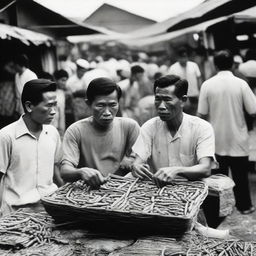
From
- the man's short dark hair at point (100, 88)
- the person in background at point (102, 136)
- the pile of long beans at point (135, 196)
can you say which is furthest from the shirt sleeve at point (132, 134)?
the pile of long beans at point (135, 196)

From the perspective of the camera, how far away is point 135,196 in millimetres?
2637

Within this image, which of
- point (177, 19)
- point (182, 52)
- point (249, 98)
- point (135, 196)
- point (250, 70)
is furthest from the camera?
point (177, 19)

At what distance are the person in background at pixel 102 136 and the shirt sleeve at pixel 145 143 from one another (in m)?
0.20

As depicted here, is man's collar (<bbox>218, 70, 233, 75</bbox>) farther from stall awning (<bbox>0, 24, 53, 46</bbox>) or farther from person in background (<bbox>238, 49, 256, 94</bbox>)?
stall awning (<bbox>0, 24, 53, 46</bbox>)

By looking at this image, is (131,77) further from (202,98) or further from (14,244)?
(14,244)

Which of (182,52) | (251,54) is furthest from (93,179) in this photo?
(182,52)

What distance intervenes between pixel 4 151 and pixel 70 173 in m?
0.51

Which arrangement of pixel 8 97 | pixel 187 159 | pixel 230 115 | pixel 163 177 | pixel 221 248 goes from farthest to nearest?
pixel 8 97 < pixel 230 115 < pixel 187 159 < pixel 163 177 < pixel 221 248

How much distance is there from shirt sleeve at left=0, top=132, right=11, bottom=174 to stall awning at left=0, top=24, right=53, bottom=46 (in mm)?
3819

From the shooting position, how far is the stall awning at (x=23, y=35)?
7043 millimetres

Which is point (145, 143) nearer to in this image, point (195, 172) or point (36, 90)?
point (195, 172)

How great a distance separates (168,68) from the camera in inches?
359

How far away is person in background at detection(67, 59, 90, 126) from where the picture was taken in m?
7.30

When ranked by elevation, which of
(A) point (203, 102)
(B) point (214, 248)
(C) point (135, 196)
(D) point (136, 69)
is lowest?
(B) point (214, 248)
